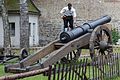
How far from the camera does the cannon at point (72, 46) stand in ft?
46.1

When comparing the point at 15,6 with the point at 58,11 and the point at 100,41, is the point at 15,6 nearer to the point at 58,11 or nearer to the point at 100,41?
the point at 58,11

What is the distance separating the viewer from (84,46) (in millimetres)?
16500

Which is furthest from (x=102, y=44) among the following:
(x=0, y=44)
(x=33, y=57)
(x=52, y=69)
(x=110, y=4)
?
(x=110, y=4)

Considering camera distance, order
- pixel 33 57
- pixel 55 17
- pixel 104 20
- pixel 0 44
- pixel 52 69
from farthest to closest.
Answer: pixel 55 17
pixel 0 44
pixel 104 20
pixel 33 57
pixel 52 69

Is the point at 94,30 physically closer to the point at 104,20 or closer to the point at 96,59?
the point at 104,20

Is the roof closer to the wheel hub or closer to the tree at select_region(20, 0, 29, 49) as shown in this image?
the tree at select_region(20, 0, 29, 49)

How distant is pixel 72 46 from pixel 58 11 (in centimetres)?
2337

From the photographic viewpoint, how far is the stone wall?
3831cm

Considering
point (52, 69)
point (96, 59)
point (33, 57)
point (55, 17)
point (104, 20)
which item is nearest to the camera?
point (52, 69)

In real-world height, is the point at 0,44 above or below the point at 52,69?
below

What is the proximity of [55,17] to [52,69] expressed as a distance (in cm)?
3057

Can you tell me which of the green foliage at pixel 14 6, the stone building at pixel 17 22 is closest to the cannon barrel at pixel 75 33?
the stone building at pixel 17 22

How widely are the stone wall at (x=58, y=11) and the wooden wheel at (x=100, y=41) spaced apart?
2051cm

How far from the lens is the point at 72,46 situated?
50.1ft
